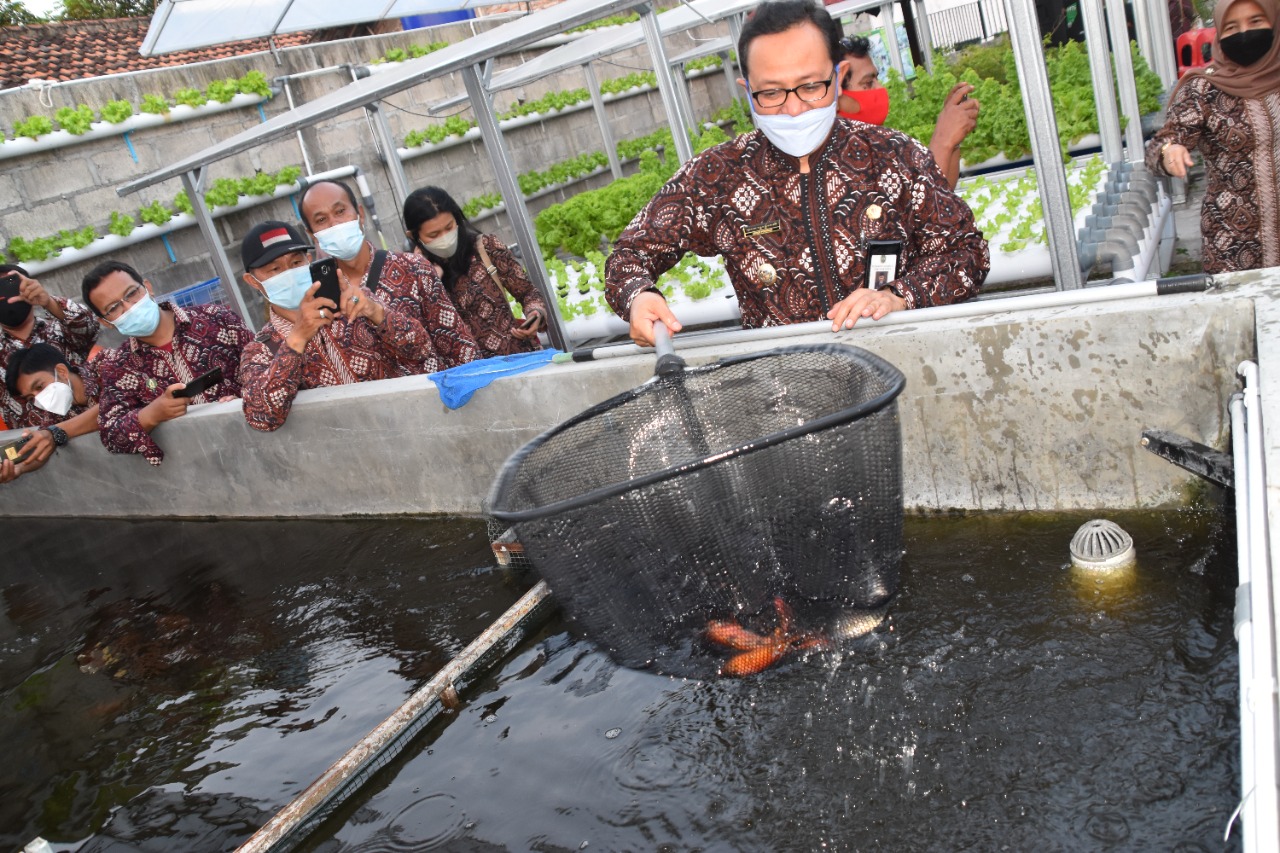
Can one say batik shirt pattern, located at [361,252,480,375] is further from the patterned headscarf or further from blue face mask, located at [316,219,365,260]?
the patterned headscarf

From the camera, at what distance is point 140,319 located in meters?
5.18

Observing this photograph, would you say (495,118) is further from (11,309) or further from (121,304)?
(11,309)

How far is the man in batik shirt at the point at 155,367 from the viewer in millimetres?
5355

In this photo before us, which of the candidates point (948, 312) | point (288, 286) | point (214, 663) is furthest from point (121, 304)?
point (948, 312)

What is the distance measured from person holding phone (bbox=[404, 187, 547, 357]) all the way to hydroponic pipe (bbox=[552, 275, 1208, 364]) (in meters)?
1.71

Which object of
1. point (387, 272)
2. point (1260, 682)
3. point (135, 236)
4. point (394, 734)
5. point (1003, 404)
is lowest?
point (394, 734)

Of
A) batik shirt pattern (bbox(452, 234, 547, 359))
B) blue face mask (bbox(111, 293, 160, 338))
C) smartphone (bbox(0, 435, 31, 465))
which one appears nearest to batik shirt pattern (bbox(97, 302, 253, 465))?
blue face mask (bbox(111, 293, 160, 338))

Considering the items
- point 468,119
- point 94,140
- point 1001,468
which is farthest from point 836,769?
point 468,119

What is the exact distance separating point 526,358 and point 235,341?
7.47ft

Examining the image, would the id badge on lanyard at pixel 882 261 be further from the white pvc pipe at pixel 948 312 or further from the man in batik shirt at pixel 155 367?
the man in batik shirt at pixel 155 367

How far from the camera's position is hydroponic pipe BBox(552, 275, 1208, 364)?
2.81m

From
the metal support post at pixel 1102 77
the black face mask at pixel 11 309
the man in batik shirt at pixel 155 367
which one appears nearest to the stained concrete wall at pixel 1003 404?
the man in batik shirt at pixel 155 367

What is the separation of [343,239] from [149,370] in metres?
1.58

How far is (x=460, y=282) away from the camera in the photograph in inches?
211
